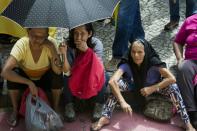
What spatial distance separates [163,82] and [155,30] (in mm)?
1674

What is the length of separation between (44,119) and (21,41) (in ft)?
2.54

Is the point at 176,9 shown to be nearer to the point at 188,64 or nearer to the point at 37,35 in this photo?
the point at 188,64

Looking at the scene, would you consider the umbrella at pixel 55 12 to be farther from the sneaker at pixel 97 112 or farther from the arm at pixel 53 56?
the sneaker at pixel 97 112

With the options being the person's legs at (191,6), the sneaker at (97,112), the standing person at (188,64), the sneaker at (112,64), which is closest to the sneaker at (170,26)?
the person's legs at (191,6)

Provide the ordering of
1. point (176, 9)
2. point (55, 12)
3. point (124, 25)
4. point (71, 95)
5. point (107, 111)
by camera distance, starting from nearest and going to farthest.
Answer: point (55, 12) → point (107, 111) → point (71, 95) → point (124, 25) → point (176, 9)

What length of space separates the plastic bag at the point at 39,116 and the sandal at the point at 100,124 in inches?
14.7

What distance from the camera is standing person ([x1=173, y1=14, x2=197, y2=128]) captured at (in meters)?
3.94

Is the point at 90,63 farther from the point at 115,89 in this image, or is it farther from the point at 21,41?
the point at 21,41

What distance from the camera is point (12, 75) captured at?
3.63 m

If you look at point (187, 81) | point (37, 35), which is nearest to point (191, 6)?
point (187, 81)

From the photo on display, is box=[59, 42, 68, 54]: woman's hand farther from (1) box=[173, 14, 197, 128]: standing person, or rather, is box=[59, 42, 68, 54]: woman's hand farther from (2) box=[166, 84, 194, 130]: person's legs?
(1) box=[173, 14, 197, 128]: standing person

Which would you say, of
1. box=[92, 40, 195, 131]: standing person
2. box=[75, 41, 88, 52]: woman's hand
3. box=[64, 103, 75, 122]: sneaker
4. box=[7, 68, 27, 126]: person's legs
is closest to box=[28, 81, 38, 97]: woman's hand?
box=[7, 68, 27, 126]: person's legs

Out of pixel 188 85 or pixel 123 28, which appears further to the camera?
pixel 123 28

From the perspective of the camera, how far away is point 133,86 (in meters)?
4.09
